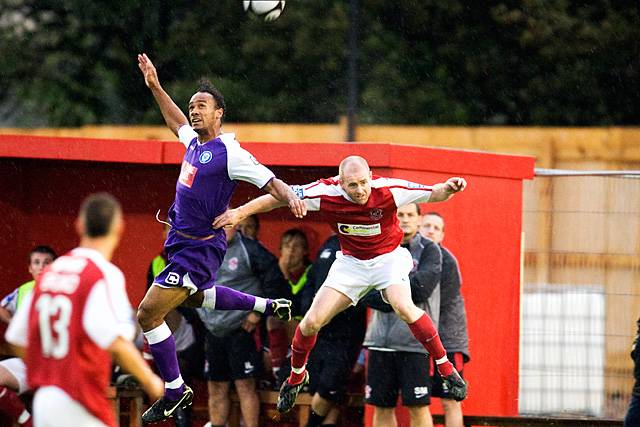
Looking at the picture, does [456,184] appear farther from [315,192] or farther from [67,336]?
[67,336]

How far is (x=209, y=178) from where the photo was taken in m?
9.41

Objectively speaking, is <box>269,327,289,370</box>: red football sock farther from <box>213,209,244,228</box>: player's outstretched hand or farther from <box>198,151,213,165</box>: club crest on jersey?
<box>198,151,213,165</box>: club crest on jersey

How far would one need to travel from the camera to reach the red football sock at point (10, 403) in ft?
37.1

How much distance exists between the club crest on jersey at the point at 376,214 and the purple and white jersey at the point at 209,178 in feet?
2.67

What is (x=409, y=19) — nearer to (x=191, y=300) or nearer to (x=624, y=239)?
(x=624, y=239)

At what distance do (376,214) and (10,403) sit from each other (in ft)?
12.1

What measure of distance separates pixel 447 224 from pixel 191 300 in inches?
Result: 108

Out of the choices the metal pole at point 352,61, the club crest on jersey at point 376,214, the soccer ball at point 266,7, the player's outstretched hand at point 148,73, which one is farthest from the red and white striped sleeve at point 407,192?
the metal pole at point 352,61

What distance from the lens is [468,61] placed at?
78.1 ft

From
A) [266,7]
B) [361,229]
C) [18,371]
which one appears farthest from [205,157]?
[266,7]

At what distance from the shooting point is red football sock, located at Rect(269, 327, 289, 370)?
11828mm

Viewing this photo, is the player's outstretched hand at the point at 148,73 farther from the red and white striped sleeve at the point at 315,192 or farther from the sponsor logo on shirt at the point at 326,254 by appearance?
the sponsor logo on shirt at the point at 326,254

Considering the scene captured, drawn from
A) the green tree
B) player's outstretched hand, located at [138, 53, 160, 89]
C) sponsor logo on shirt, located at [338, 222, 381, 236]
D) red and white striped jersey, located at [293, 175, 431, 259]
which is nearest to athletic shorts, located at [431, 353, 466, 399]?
red and white striped jersey, located at [293, 175, 431, 259]

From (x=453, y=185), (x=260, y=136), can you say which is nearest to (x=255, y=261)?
(x=453, y=185)
